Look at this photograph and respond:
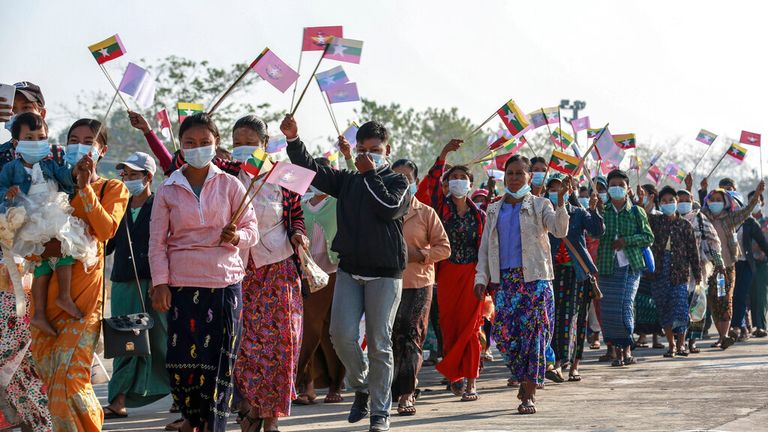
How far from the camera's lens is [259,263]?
770cm

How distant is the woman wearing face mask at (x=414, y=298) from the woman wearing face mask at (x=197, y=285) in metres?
2.67

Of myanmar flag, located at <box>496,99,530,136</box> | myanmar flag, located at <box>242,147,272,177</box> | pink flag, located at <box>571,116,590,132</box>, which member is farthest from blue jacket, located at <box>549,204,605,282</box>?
myanmar flag, located at <box>242,147,272,177</box>

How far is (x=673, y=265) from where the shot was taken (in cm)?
1439

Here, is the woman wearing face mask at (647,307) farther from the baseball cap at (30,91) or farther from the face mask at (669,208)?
the baseball cap at (30,91)

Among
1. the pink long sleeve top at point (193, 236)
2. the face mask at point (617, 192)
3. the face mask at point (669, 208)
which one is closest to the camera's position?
the pink long sleeve top at point (193, 236)

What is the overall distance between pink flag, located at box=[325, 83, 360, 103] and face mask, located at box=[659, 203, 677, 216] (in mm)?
6360

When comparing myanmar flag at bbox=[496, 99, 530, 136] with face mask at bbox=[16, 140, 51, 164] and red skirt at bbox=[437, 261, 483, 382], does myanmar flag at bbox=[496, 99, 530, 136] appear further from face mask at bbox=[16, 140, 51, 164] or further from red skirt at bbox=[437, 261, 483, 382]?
face mask at bbox=[16, 140, 51, 164]

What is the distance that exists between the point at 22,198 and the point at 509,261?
4.16 metres

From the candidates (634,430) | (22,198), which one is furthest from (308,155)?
(634,430)

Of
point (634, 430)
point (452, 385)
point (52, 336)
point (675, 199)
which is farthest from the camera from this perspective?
point (675, 199)

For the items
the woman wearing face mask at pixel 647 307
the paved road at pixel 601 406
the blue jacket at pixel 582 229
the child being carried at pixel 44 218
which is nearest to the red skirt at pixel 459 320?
the paved road at pixel 601 406

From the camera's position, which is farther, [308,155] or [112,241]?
[112,241]

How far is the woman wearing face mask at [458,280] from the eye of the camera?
10016 millimetres

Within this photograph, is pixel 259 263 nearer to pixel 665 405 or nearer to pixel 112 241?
pixel 112 241
